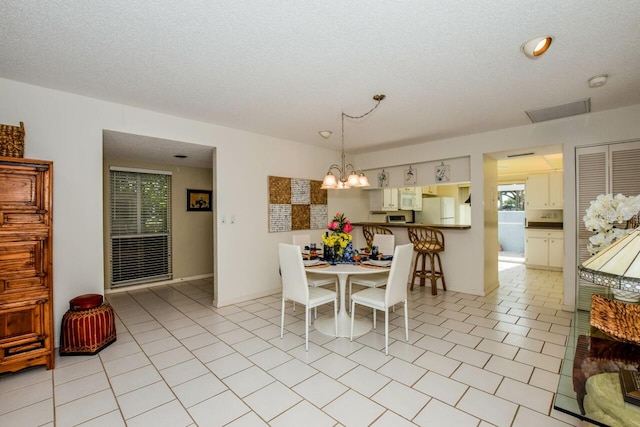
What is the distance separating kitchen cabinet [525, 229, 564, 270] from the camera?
6.14 metres

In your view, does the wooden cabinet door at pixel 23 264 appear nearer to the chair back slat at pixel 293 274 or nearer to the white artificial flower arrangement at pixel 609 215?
the chair back slat at pixel 293 274

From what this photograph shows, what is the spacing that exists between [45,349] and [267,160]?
3.22 metres

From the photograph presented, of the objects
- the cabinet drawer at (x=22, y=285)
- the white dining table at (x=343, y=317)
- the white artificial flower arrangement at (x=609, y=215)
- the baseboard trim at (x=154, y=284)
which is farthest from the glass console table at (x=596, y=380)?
the baseboard trim at (x=154, y=284)

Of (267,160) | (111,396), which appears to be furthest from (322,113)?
(111,396)

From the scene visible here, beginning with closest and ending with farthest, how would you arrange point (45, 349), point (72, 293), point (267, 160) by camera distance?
point (45, 349)
point (72, 293)
point (267, 160)

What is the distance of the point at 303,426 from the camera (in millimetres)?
1747

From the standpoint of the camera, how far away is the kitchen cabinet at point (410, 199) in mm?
6367

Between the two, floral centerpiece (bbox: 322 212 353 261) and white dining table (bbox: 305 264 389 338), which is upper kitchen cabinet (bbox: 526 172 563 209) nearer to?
white dining table (bbox: 305 264 389 338)

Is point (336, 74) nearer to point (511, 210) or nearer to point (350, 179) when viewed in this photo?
point (350, 179)

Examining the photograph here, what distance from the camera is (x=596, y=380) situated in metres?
1.09

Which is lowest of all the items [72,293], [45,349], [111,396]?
[111,396]

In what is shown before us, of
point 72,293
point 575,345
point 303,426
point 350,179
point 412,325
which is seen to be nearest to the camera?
point 575,345

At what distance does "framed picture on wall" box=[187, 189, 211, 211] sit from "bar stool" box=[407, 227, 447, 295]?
399 cm

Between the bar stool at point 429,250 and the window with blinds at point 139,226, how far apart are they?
4.47 meters
